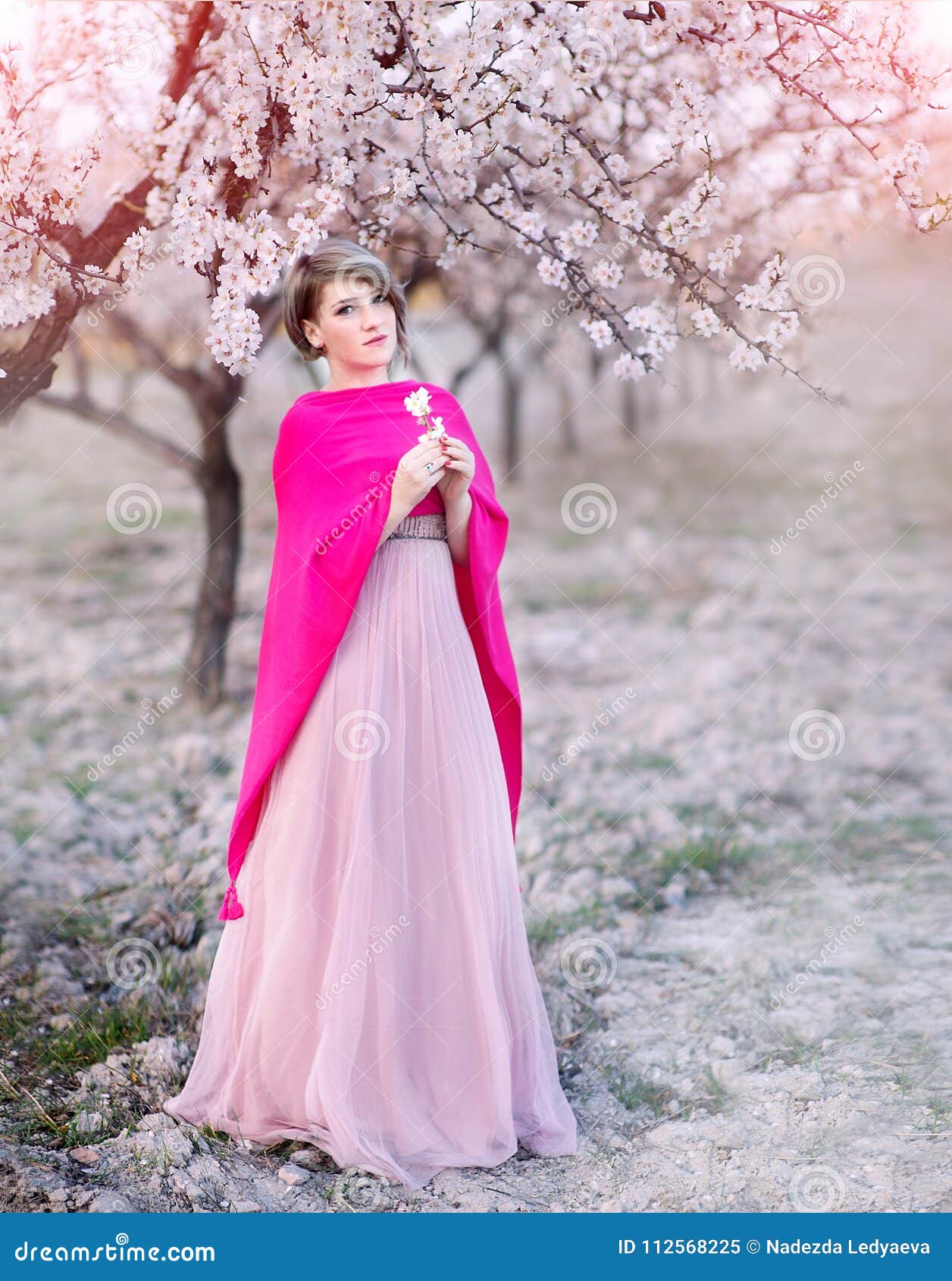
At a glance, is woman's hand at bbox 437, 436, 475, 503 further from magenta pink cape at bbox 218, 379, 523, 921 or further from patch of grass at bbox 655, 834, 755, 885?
patch of grass at bbox 655, 834, 755, 885

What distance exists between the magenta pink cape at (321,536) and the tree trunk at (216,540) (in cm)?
271

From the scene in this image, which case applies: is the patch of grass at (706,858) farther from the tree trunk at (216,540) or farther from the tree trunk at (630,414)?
the tree trunk at (630,414)

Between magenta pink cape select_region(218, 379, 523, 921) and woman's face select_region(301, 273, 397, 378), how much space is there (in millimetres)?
69

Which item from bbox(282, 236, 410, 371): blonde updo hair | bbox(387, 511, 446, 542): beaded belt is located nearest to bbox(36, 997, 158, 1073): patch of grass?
bbox(387, 511, 446, 542): beaded belt

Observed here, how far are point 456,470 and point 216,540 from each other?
3.38m

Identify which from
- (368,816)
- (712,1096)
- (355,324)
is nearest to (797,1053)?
(712,1096)

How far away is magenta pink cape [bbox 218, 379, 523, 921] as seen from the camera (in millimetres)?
2566

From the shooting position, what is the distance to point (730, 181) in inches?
205

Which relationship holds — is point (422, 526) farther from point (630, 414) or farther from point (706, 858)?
point (630, 414)

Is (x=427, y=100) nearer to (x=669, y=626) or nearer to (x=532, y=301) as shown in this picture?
(x=669, y=626)

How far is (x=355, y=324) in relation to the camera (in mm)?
2604

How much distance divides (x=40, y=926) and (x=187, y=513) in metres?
A: 7.34

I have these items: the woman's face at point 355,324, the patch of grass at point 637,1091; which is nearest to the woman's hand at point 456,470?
the woman's face at point 355,324
